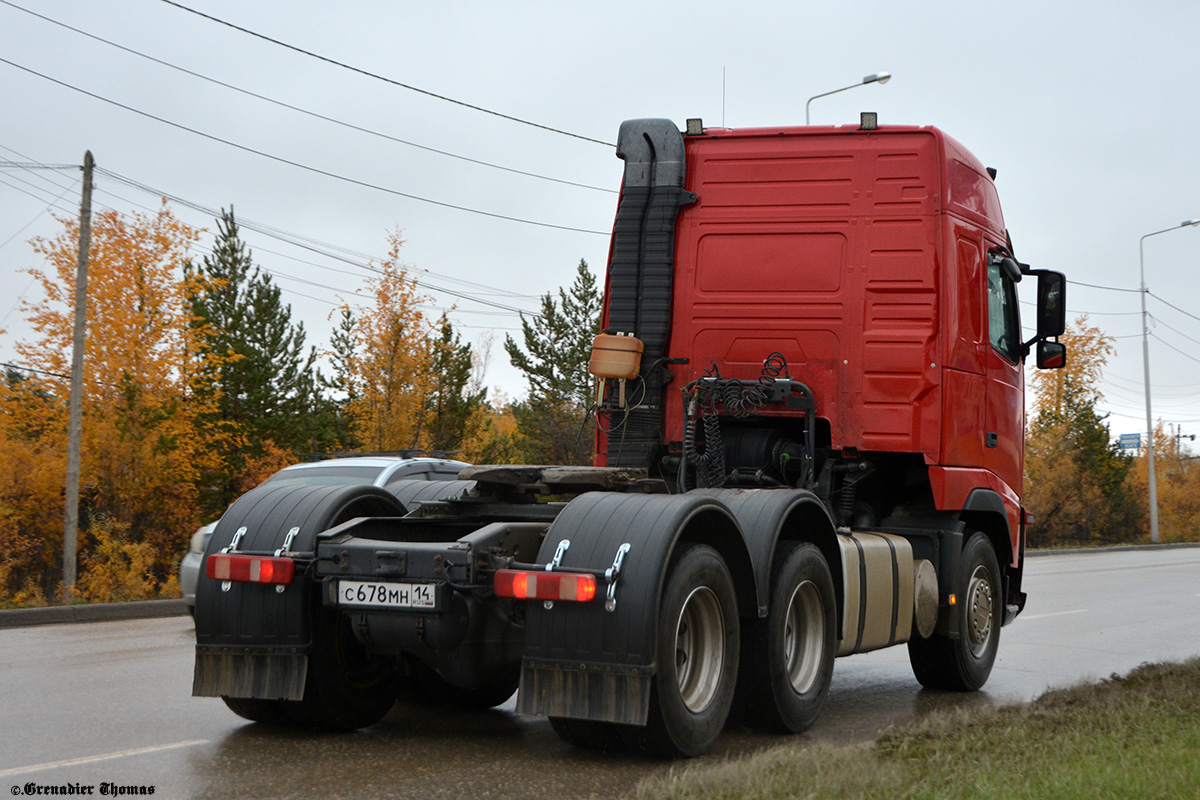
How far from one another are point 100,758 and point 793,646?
11.8 ft

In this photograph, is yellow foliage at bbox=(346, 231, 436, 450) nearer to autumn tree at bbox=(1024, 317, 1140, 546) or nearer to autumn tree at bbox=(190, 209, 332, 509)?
autumn tree at bbox=(190, 209, 332, 509)

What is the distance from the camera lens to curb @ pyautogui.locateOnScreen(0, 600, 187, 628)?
13.7 meters

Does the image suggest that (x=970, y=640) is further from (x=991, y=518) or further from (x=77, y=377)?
(x=77, y=377)

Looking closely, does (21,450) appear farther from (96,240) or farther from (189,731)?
(189,731)

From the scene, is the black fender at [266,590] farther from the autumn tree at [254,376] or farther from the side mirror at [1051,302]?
the autumn tree at [254,376]

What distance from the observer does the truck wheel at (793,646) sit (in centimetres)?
643

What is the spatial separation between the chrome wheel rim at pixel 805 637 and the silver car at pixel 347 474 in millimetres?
5695

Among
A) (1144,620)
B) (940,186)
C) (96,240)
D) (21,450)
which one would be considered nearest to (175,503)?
(21,450)

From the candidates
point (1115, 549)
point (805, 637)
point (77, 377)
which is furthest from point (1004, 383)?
point (1115, 549)

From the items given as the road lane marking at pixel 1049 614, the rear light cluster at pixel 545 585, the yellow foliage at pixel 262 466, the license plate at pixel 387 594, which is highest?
the yellow foliage at pixel 262 466

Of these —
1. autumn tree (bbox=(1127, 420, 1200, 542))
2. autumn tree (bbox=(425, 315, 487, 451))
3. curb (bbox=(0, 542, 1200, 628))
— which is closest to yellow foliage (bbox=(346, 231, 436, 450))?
Answer: autumn tree (bbox=(425, 315, 487, 451))

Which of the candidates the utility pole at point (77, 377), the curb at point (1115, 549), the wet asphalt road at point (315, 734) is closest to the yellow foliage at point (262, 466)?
the utility pole at point (77, 377)

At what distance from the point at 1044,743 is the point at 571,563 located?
242 cm

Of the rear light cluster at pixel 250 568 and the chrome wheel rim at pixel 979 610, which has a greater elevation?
the rear light cluster at pixel 250 568
